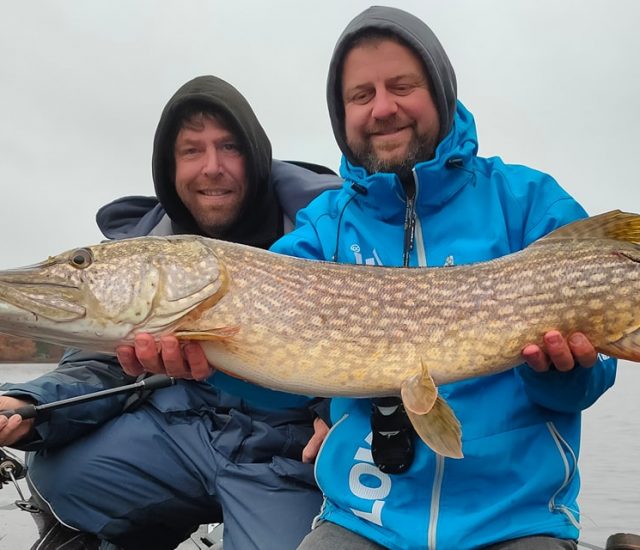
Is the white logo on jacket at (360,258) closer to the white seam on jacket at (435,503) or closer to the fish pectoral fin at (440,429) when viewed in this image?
the fish pectoral fin at (440,429)

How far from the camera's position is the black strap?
2416 millimetres

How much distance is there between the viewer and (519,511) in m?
2.31

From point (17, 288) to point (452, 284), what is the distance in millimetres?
1533

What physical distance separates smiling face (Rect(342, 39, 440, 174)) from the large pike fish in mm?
732

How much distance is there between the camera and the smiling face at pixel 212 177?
4.14 m

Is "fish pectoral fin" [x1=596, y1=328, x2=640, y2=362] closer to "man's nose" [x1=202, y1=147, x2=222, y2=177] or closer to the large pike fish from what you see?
the large pike fish

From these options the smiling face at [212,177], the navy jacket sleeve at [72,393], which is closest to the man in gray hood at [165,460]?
the navy jacket sleeve at [72,393]

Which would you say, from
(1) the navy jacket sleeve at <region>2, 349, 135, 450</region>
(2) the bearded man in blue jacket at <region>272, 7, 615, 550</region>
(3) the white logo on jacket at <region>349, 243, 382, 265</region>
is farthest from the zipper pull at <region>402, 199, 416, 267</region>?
(1) the navy jacket sleeve at <region>2, 349, 135, 450</region>

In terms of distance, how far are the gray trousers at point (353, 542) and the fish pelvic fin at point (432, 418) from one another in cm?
39

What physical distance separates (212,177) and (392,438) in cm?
225

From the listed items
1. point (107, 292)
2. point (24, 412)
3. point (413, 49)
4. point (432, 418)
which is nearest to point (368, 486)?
point (432, 418)

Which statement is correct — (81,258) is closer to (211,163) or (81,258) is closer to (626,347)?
(211,163)

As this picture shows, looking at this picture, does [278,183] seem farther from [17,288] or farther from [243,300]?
[17,288]

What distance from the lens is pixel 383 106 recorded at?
116 inches
